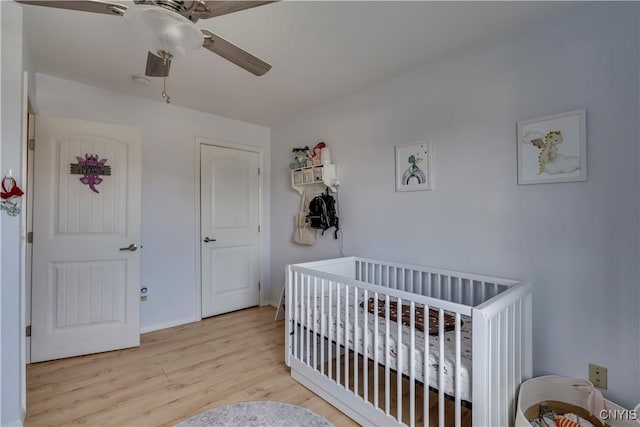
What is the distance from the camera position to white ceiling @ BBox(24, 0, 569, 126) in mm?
1681

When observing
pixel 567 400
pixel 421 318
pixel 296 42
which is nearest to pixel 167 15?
pixel 296 42

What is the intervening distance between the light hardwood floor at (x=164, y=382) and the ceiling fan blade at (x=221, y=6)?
6.67 feet

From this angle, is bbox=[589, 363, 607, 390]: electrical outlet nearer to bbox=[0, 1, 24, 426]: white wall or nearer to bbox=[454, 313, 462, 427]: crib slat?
bbox=[454, 313, 462, 427]: crib slat

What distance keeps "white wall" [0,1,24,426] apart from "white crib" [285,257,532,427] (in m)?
1.49

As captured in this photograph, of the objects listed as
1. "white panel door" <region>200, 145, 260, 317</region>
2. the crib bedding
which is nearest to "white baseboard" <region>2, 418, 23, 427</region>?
the crib bedding

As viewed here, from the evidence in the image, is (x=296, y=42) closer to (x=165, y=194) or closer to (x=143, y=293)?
(x=165, y=194)

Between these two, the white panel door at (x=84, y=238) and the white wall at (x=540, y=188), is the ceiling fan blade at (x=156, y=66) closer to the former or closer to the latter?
the white panel door at (x=84, y=238)

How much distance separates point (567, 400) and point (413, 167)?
5.30 ft

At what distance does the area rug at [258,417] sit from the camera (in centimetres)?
168

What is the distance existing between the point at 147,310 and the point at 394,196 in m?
2.56

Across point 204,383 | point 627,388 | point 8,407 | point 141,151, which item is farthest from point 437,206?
point 8,407

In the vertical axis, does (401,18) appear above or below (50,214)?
above

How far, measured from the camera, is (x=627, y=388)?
148 centimetres

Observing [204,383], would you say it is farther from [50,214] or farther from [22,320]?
[50,214]
